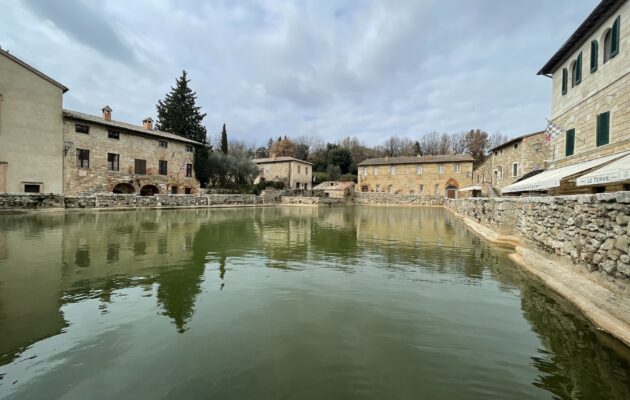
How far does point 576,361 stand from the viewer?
12.5 feet

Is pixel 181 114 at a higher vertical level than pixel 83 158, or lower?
higher

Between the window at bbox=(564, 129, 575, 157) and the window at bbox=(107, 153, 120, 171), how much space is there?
32184mm

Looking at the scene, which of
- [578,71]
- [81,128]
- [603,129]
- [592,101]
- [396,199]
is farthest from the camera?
[396,199]

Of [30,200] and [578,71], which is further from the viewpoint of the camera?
[30,200]

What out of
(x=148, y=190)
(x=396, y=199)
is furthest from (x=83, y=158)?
(x=396, y=199)

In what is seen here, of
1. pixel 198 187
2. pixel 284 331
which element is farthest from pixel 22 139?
pixel 284 331

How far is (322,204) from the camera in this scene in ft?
129

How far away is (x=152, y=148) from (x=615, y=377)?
3391 centimetres

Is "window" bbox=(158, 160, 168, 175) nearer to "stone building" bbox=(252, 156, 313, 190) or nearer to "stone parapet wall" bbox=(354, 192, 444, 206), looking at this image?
"stone building" bbox=(252, 156, 313, 190)

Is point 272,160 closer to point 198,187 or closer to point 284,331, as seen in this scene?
point 198,187

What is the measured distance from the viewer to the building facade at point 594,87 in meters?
9.88

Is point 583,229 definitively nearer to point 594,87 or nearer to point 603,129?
point 603,129

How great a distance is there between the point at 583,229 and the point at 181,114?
3918cm

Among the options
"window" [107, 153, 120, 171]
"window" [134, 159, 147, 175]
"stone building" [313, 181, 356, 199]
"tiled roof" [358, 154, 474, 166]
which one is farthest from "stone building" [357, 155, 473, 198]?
"window" [107, 153, 120, 171]
